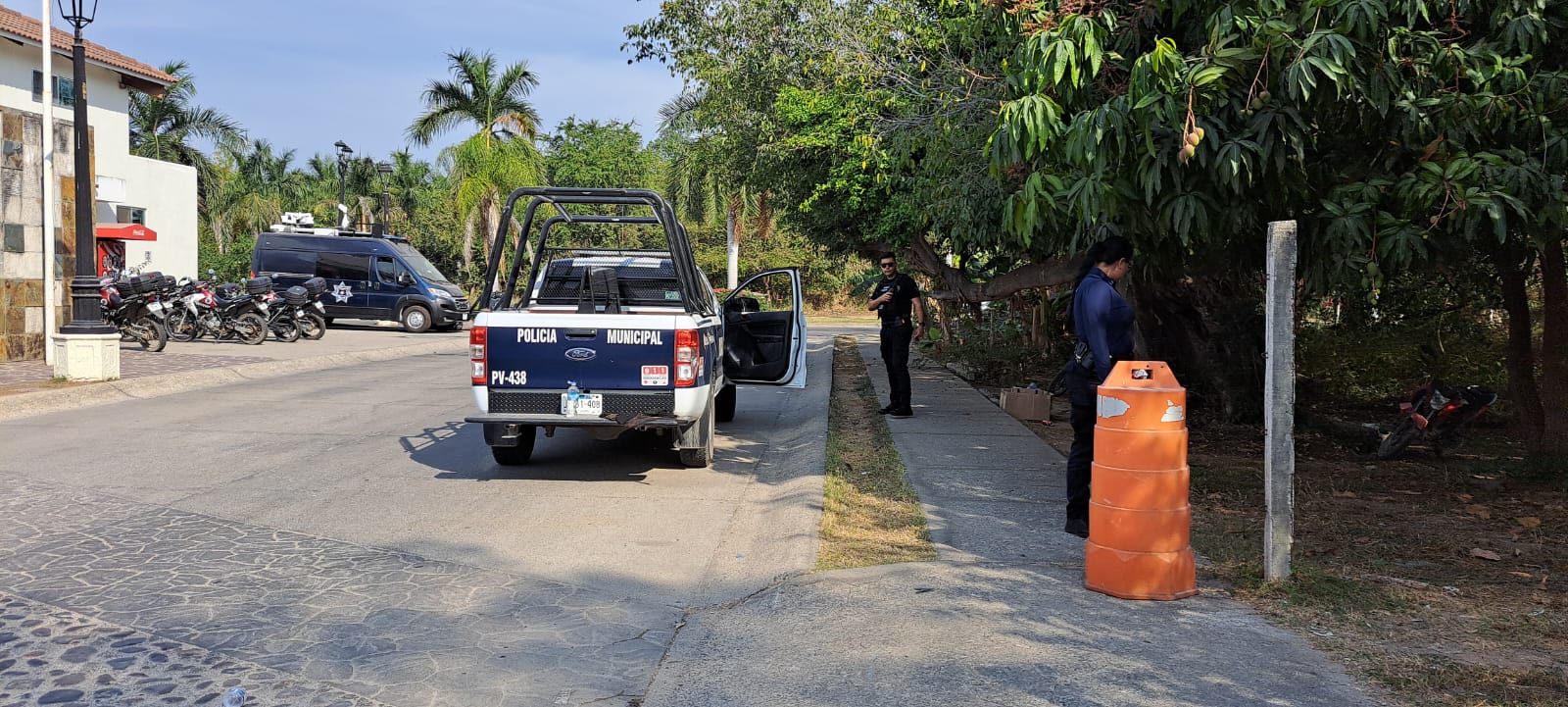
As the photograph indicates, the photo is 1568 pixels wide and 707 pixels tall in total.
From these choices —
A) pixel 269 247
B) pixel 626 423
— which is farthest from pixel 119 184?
pixel 626 423

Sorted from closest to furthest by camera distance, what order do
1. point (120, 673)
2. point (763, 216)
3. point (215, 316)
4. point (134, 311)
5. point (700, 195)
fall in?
1. point (120, 673)
2. point (134, 311)
3. point (215, 316)
4. point (763, 216)
5. point (700, 195)

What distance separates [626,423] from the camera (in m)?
8.22

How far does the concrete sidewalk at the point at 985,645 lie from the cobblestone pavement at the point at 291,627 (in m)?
0.35

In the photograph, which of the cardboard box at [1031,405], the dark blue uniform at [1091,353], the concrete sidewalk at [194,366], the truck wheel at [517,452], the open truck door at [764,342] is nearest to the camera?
the dark blue uniform at [1091,353]

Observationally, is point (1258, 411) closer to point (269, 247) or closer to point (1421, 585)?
point (1421, 585)

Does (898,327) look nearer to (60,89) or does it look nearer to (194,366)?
(194,366)

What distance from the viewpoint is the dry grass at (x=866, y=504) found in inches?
246

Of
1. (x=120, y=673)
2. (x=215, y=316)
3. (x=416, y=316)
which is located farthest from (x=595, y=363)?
(x=416, y=316)

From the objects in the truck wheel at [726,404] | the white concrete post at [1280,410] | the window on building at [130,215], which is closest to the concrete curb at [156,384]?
the truck wheel at [726,404]

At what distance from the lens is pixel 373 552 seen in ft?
20.7

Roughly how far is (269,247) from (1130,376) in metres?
27.0

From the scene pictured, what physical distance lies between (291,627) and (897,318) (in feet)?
25.5

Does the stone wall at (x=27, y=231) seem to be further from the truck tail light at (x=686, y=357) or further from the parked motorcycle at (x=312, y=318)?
the truck tail light at (x=686, y=357)

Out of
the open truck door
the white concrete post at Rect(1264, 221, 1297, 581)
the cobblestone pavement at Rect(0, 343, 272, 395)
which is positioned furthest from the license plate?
the cobblestone pavement at Rect(0, 343, 272, 395)
